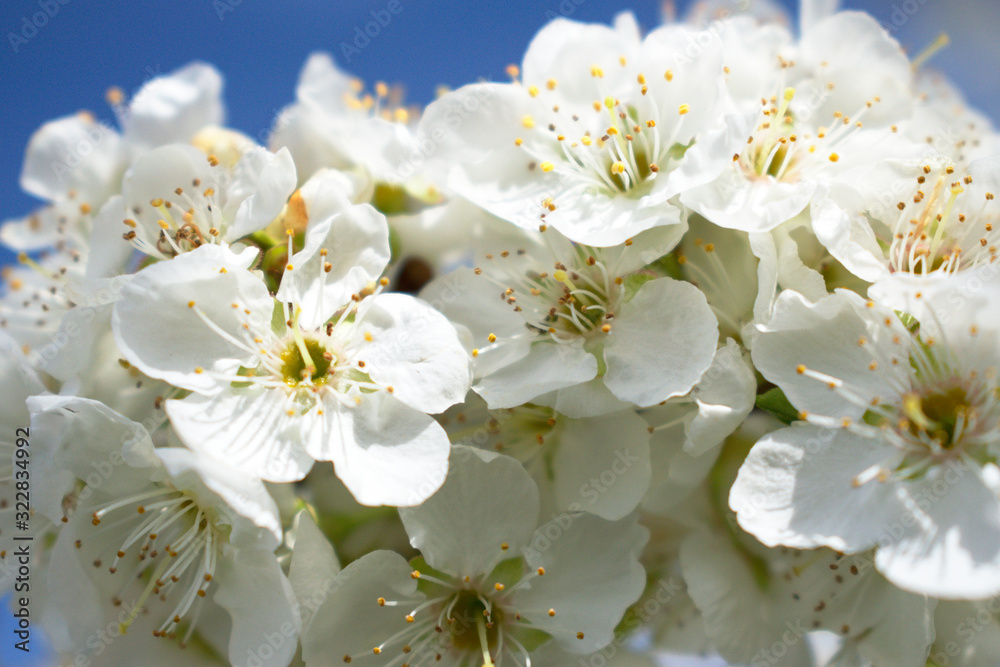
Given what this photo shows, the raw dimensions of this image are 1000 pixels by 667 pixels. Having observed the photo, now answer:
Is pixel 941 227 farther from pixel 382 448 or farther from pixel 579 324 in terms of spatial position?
pixel 382 448

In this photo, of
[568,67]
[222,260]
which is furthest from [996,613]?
[222,260]

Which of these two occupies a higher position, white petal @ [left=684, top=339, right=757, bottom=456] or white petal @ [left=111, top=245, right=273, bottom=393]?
white petal @ [left=111, top=245, right=273, bottom=393]

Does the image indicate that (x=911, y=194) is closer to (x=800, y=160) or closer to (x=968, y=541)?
(x=800, y=160)

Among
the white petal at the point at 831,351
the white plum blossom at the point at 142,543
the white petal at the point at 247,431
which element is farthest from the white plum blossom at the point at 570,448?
the white plum blossom at the point at 142,543

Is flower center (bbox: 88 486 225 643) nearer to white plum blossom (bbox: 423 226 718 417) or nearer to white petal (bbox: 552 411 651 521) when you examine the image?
white plum blossom (bbox: 423 226 718 417)

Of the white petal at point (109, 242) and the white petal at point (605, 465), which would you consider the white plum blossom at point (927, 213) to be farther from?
the white petal at point (109, 242)

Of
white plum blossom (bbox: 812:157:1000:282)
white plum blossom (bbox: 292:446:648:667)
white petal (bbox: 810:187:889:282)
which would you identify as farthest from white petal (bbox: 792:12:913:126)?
white plum blossom (bbox: 292:446:648:667)
